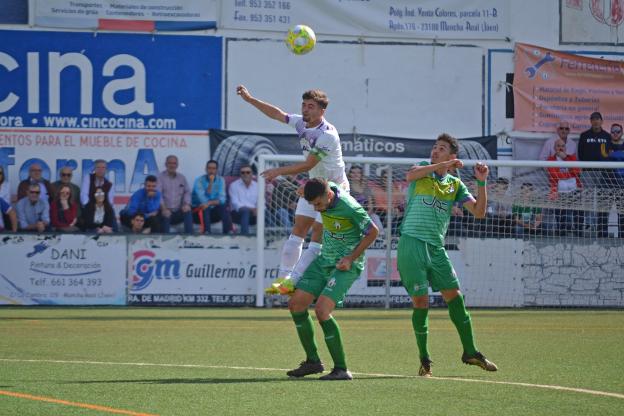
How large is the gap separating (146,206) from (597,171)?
345 inches

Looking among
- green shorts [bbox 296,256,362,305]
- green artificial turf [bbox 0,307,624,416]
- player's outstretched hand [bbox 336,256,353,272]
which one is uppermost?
player's outstretched hand [bbox 336,256,353,272]

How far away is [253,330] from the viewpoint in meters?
16.0

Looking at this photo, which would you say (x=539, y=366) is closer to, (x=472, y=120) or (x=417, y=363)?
(x=417, y=363)

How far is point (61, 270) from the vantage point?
21.7 metres

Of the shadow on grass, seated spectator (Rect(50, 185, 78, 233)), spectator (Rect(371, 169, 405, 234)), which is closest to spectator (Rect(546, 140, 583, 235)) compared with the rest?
spectator (Rect(371, 169, 405, 234))

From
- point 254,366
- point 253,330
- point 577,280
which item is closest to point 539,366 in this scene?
point 254,366

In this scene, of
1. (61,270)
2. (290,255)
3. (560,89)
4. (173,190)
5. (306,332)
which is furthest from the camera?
(560,89)

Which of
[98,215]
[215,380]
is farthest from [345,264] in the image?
[98,215]

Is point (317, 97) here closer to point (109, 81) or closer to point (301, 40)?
point (301, 40)

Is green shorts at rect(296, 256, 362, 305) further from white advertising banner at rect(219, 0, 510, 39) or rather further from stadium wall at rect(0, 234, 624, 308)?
white advertising banner at rect(219, 0, 510, 39)

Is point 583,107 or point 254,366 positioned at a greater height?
point 583,107

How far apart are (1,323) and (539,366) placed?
8.78 metres

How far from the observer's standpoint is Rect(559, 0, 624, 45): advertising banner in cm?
2612

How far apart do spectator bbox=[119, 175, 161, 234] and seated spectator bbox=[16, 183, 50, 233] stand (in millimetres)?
1491
